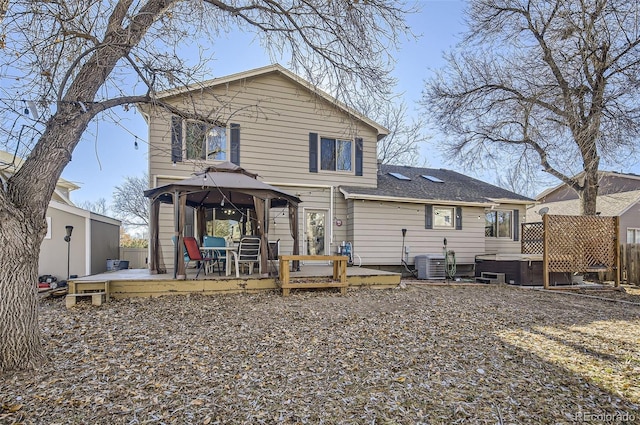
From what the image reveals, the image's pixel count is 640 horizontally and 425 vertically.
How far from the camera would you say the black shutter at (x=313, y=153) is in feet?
36.0

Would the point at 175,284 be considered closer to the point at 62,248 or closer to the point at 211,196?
the point at 211,196

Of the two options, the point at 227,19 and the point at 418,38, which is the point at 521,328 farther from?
the point at 227,19

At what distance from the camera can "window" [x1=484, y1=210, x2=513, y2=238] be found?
13.6 m

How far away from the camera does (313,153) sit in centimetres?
1102

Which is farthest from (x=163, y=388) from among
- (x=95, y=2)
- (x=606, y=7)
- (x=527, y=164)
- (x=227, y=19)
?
(x=527, y=164)

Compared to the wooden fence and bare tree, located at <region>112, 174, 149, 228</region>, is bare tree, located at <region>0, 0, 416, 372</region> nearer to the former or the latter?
Answer: the wooden fence

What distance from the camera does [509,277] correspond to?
10977 millimetres

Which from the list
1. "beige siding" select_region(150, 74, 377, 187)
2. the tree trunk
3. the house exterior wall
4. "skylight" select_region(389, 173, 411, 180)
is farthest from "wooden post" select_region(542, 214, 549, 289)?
the tree trunk

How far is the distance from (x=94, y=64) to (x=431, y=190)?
422 inches

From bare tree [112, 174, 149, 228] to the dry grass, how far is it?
1977 cm

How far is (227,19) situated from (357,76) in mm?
2662

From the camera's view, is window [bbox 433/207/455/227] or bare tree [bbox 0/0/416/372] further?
window [bbox 433/207/455/227]

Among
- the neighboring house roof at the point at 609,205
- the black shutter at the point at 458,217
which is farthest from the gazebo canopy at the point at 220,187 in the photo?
the neighboring house roof at the point at 609,205

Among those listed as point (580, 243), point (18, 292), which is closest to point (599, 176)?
point (580, 243)
